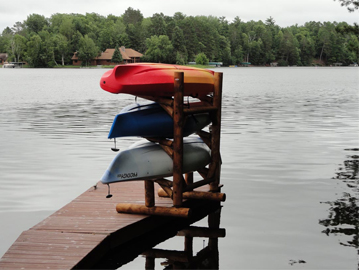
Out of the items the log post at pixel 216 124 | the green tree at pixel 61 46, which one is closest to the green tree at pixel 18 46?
the green tree at pixel 61 46

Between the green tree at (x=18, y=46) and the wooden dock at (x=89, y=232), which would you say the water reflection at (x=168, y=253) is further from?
the green tree at (x=18, y=46)

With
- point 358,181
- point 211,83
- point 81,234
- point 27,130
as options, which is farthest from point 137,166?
point 27,130

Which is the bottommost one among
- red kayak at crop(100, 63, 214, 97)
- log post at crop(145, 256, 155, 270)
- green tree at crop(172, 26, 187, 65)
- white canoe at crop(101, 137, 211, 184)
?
log post at crop(145, 256, 155, 270)

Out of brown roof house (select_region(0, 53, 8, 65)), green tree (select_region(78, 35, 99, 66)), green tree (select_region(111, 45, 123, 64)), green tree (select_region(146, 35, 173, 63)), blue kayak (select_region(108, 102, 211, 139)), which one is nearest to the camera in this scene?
blue kayak (select_region(108, 102, 211, 139))

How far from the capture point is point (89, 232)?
662cm

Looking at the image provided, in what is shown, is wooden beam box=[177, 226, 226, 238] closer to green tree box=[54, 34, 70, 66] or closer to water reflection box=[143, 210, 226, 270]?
water reflection box=[143, 210, 226, 270]

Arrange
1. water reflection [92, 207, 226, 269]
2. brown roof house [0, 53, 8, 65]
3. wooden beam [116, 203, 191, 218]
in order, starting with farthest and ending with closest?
brown roof house [0, 53, 8, 65] < wooden beam [116, 203, 191, 218] < water reflection [92, 207, 226, 269]

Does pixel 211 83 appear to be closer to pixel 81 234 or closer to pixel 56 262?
pixel 81 234

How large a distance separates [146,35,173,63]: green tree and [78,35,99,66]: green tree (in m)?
15.8

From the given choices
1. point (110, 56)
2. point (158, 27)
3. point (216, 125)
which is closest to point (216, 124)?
point (216, 125)

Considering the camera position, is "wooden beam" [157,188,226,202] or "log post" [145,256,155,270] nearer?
"log post" [145,256,155,270]

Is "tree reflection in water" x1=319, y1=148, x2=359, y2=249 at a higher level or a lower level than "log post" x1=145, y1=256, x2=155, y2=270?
higher

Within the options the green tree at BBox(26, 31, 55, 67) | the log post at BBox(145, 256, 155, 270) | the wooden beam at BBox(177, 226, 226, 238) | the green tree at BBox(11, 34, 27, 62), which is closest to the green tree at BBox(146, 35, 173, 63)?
the green tree at BBox(26, 31, 55, 67)

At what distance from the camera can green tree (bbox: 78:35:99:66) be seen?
155 meters
